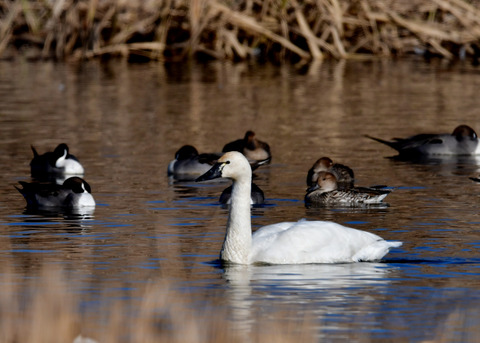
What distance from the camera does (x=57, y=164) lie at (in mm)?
17156

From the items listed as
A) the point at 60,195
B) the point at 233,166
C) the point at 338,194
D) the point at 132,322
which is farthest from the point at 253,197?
the point at 132,322

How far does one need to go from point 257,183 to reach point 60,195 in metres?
2.91

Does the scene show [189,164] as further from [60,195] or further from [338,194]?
[338,194]

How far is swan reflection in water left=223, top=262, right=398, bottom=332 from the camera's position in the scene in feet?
28.9

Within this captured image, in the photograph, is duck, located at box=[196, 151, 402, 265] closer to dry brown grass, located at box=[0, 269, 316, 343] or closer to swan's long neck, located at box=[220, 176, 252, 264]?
swan's long neck, located at box=[220, 176, 252, 264]

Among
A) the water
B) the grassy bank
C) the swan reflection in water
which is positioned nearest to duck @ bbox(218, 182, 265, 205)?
the water

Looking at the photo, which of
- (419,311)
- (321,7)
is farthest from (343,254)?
(321,7)

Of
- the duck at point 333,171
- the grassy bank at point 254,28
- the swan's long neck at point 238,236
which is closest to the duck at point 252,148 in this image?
the duck at point 333,171

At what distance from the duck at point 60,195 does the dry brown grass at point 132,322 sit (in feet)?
15.9

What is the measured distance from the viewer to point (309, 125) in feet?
72.9

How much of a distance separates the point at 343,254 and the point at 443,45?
27666 mm

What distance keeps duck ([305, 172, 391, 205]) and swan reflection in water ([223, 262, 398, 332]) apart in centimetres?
347

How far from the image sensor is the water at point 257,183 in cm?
926

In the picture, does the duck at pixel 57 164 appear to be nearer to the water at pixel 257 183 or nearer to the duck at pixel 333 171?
the water at pixel 257 183
